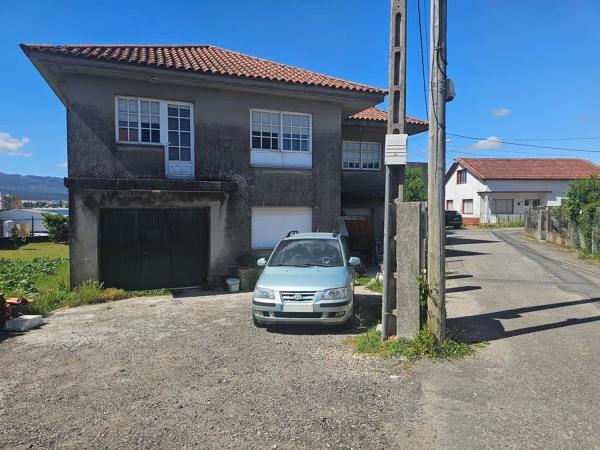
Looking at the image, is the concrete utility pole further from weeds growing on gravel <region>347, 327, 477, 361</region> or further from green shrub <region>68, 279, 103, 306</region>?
green shrub <region>68, 279, 103, 306</region>

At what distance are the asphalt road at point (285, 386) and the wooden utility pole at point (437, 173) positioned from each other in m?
0.83

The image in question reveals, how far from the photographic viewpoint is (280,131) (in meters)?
13.3

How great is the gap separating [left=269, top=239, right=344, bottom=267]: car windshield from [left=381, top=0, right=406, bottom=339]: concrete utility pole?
1691 millimetres

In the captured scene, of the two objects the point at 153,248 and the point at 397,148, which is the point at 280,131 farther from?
the point at 397,148

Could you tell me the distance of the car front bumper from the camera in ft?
23.5

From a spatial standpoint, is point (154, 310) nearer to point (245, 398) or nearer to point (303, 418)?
point (245, 398)

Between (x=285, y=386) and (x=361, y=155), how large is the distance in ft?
45.1

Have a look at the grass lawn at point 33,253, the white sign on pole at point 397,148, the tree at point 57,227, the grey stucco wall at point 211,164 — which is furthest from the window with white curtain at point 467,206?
the white sign on pole at point 397,148

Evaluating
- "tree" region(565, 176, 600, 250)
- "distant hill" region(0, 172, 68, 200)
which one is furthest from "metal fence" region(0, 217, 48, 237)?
"distant hill" region(0, 172, 68, 200)

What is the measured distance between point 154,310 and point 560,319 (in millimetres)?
7982

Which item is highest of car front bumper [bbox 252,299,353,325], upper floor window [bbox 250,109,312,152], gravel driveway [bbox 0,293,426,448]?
upper floor window [bbox 250,109,312,152]

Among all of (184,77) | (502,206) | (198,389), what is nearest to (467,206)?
(502,206)

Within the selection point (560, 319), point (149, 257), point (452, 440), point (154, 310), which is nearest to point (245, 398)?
point (452, 440)

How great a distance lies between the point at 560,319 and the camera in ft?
26.3
